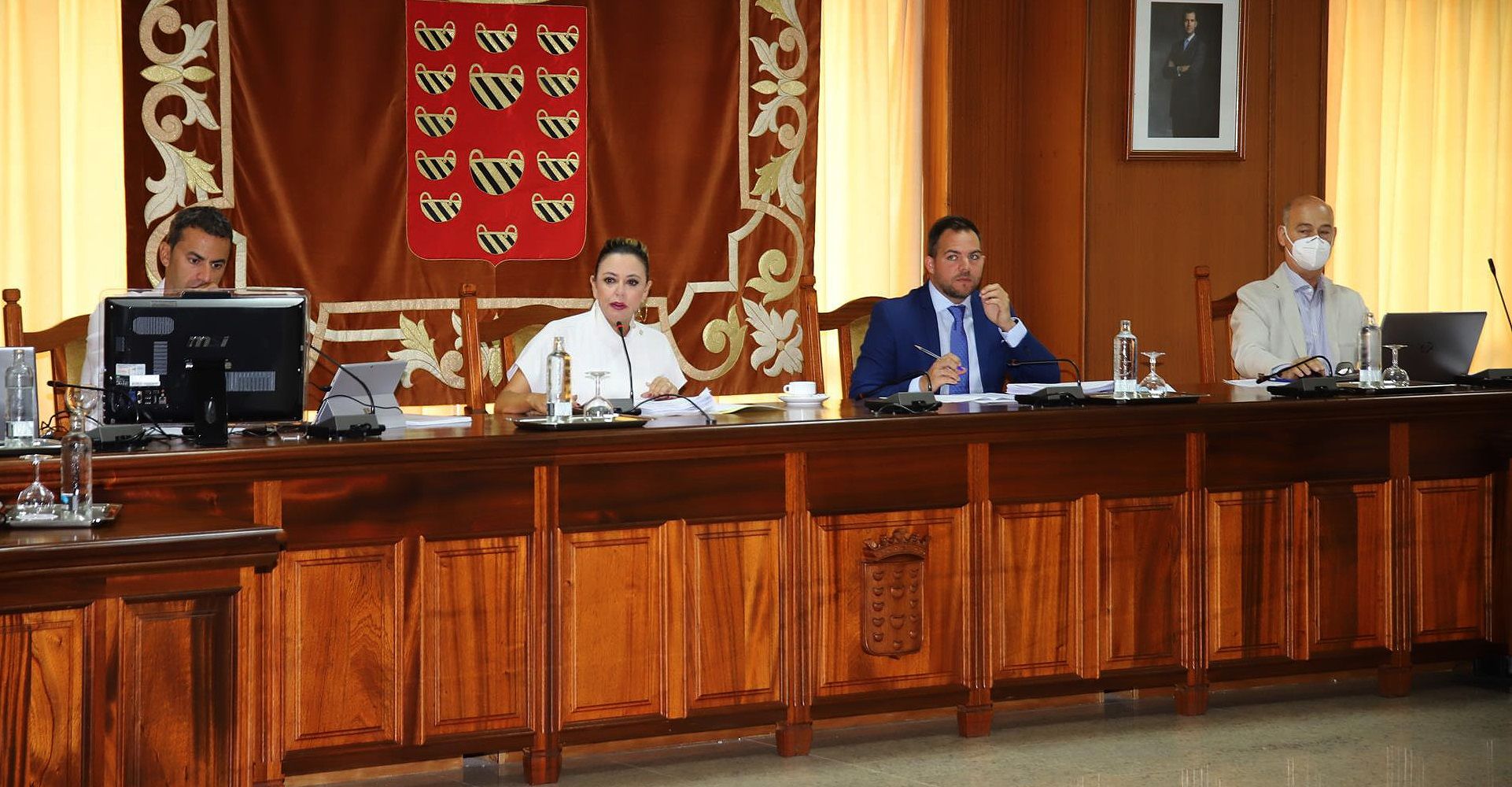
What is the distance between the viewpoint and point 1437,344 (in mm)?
→ 4367

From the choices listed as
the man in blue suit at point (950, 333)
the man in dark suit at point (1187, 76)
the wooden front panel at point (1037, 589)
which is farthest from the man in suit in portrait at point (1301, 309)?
the wooden front panel at point (1037, 589)

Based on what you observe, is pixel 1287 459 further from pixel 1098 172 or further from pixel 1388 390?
pixel 1098 172

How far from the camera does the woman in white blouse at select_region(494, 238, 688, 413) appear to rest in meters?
3.96

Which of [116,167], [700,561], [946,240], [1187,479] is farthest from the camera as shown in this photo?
[116,167]

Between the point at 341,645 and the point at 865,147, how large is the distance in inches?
126

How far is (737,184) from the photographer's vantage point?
17.8 ft

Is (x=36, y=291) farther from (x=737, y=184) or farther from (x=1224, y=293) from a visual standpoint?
(x=1224, y=293)

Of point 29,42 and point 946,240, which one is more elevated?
point 29,42

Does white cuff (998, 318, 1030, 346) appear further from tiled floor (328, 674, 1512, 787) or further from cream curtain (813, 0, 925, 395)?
cream curtain (813, 0, 925, 395)

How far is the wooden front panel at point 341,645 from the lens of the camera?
3098 mm

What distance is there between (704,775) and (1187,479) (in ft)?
4.62

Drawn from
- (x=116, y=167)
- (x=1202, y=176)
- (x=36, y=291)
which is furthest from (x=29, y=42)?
(x=1202, y=176)

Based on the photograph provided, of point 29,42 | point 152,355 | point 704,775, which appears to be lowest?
point 704,775

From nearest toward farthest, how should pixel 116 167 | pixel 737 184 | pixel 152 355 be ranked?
pixel 152 355 → pixel 116 167 → pixel 737 184
